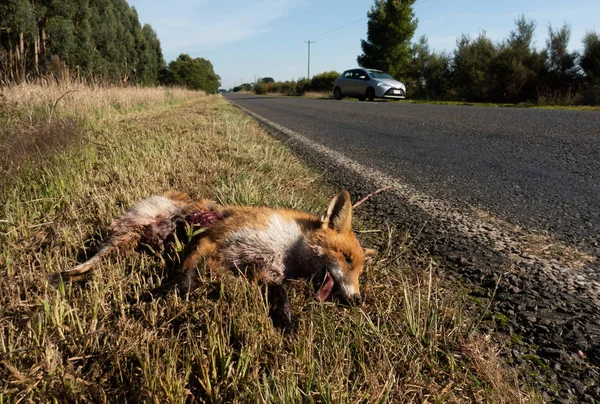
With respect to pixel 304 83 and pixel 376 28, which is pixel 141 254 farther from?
pixel 304 83

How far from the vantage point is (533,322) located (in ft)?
5.18

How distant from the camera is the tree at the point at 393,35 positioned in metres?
35.1

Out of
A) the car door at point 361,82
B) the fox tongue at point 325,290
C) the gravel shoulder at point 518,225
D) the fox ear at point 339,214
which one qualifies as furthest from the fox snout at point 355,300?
the car door at point 361,82

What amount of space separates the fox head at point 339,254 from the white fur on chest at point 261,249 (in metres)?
0.15

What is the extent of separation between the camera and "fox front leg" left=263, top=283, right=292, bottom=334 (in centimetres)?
159

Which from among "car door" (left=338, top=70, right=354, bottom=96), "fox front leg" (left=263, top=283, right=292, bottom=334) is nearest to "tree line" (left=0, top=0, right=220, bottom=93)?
"fox front leg" (left=263, top=283, right=292, bottom=334)

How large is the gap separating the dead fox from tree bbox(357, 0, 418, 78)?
36042 millimetres

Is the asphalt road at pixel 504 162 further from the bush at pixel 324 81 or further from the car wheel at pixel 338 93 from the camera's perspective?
the bush at pixel 324 81

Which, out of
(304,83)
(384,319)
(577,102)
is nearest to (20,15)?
(384,319)

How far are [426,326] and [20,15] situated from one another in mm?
24000

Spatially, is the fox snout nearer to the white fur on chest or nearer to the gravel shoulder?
the white fur on chest

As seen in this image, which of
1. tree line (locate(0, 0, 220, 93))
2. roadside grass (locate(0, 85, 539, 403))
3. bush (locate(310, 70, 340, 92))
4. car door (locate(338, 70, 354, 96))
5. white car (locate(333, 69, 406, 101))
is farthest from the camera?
bush (locate(310, 70, 340, 92))

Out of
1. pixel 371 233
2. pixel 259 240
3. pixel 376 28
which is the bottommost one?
pixel 371 233

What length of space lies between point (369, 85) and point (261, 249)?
20.3 meters
